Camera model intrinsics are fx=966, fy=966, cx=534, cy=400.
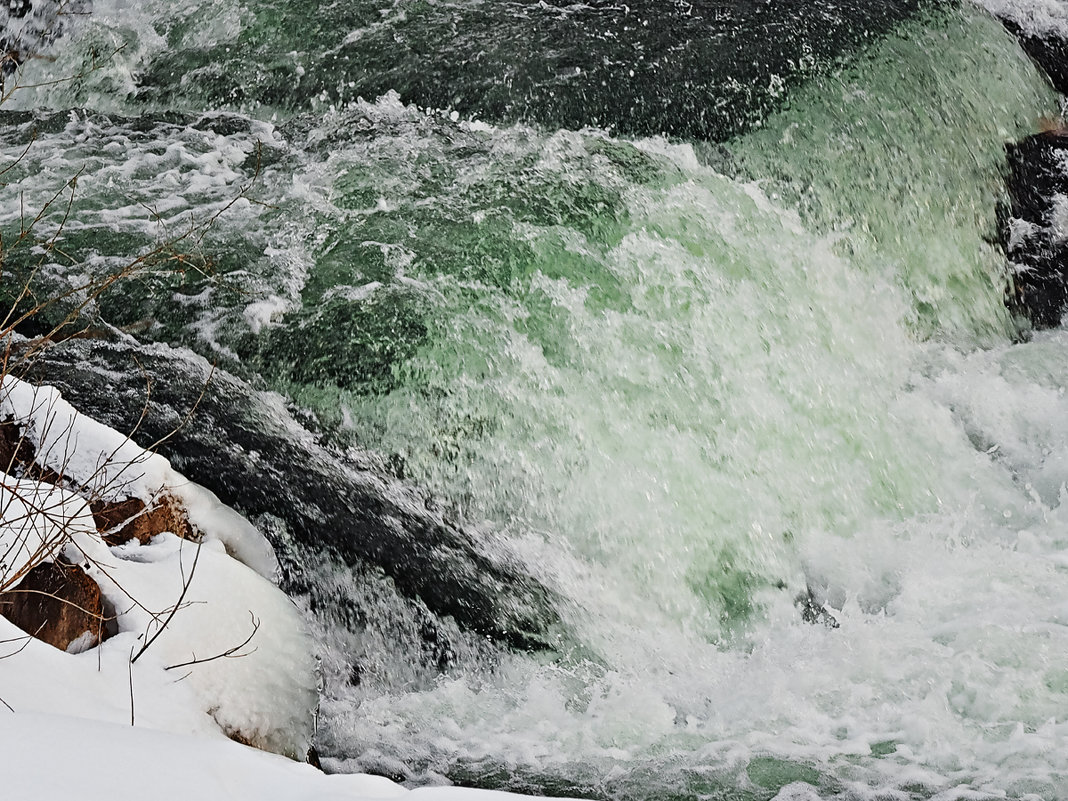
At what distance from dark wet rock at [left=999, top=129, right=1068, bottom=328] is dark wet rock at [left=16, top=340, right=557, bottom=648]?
3271mm

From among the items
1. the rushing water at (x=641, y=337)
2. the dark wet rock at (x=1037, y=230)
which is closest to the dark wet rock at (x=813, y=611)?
the rushing water at (x=641, y=337)

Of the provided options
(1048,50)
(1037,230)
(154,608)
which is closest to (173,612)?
(154,608)

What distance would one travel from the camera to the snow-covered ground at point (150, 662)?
1826 millimetres


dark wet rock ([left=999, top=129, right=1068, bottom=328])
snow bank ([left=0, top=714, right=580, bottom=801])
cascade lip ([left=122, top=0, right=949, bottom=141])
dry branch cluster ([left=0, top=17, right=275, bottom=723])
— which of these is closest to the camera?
snow bank ([left=0, top=714, right=580, bottom=801])

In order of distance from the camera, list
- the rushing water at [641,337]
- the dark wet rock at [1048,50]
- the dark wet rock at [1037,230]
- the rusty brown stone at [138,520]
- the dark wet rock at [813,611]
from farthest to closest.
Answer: the dark wet rock at [1048,50] → the dark wet rock at [1037,230] → the dark wet rock at [813,611] → the rushing water at [641,337] → the rusty brown stone at [138,520]

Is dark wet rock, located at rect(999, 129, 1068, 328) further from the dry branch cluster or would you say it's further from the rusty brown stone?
the rusty brown stone

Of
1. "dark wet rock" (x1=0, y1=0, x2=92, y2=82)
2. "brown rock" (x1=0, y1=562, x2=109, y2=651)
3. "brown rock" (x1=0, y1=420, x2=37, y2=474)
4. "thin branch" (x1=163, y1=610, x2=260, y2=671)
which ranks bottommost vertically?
"thin branch" (x1=163, y1=610, x2=260, y2=671)

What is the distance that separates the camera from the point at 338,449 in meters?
3.30

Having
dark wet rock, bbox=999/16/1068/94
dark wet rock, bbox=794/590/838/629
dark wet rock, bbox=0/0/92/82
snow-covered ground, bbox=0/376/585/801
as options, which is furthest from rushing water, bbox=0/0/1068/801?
dark wet rock, bbox=999/16/1068/94

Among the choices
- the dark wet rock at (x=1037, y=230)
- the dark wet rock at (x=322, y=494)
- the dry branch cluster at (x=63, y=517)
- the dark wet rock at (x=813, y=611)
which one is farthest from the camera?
the dark wet rock at (x=1037, y=230)

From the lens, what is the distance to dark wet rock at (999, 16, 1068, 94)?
592 centimetres

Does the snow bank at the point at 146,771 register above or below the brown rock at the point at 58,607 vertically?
above

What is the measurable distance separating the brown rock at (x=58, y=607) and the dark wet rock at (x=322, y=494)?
68 cm

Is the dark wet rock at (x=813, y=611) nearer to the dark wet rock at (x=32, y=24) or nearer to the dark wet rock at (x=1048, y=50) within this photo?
the dark wet rock at (x=1048, y=50)
